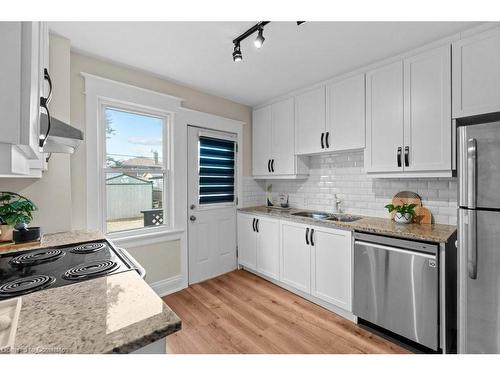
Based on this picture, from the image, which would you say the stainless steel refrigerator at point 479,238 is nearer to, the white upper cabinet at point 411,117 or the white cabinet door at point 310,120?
the white upper cabinet at point 411,117

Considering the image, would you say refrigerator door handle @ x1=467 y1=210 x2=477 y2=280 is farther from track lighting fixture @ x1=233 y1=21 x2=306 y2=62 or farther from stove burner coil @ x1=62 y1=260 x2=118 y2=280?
stove burner coil @ x1=62 y1=260 x2=118 y2=280

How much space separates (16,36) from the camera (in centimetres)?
57

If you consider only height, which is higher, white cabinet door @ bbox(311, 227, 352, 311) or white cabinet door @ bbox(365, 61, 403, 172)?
white cabinet door @ bbox(365, 61, 403, 172)

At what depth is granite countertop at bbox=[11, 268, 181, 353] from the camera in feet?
1.99

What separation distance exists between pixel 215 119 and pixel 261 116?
2.53 ft

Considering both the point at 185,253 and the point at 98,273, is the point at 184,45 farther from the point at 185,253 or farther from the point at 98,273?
the point at 185,253

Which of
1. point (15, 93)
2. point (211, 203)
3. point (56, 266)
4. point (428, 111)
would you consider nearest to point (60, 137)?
point (56, 266)

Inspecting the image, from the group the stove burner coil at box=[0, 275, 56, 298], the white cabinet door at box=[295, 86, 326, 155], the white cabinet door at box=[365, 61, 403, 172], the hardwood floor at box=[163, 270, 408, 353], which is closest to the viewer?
the stove burner coil at box=[0, 275, 56, 298]

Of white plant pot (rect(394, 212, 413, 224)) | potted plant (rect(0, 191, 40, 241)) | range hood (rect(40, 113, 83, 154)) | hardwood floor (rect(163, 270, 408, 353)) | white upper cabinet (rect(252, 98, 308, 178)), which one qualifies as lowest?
hardwood floor (rect(163, 270, 408, 353))

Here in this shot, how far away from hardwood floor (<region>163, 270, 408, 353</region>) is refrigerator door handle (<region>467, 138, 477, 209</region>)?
1.28 metres

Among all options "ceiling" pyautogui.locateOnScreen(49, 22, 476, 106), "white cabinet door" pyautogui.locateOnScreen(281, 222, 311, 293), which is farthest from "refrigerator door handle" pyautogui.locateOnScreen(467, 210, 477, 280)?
"ceiling" pyautogui.locateOnScreen(49, 22, 476, 106)

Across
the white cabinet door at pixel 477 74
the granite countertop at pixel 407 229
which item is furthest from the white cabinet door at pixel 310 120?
the white cabinet door at pixel 477 74

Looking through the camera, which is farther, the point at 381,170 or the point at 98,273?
the point at 381,170
